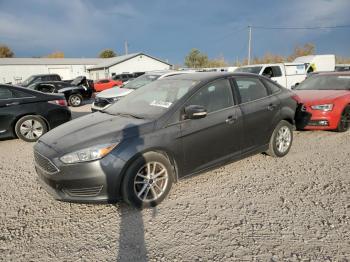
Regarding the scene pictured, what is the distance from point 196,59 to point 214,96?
4632cm

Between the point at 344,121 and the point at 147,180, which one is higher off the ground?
the point at 344,121

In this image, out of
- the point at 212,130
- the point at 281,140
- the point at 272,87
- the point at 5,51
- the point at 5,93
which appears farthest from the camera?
the point at 5,51

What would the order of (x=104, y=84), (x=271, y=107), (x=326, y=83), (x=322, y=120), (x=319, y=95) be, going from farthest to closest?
(x=104, y=84) < (x=326, y=83) < (x=319, y=95) < (x=322, y=120) < (x=271, y=107)

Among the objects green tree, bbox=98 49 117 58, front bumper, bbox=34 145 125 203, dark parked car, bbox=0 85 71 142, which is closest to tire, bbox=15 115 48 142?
dark parked car, bbox=0 85 71 142

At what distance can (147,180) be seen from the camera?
10.9ft

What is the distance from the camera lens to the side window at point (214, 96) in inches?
148

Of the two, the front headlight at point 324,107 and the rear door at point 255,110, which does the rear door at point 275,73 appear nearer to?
the front headlight at point 324,107

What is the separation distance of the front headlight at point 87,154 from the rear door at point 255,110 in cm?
216

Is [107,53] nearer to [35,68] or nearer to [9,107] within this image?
[35,68]

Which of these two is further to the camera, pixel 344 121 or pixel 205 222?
pixel 344 121

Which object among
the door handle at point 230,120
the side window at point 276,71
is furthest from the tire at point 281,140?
the side window at point 276,71

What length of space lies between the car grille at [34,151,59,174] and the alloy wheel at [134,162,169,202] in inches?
36.8

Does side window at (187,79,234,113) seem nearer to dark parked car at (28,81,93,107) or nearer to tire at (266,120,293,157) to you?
tire at (266,120,293,157)

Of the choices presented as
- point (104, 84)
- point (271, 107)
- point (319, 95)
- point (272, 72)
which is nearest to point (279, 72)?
point (272, 72)
